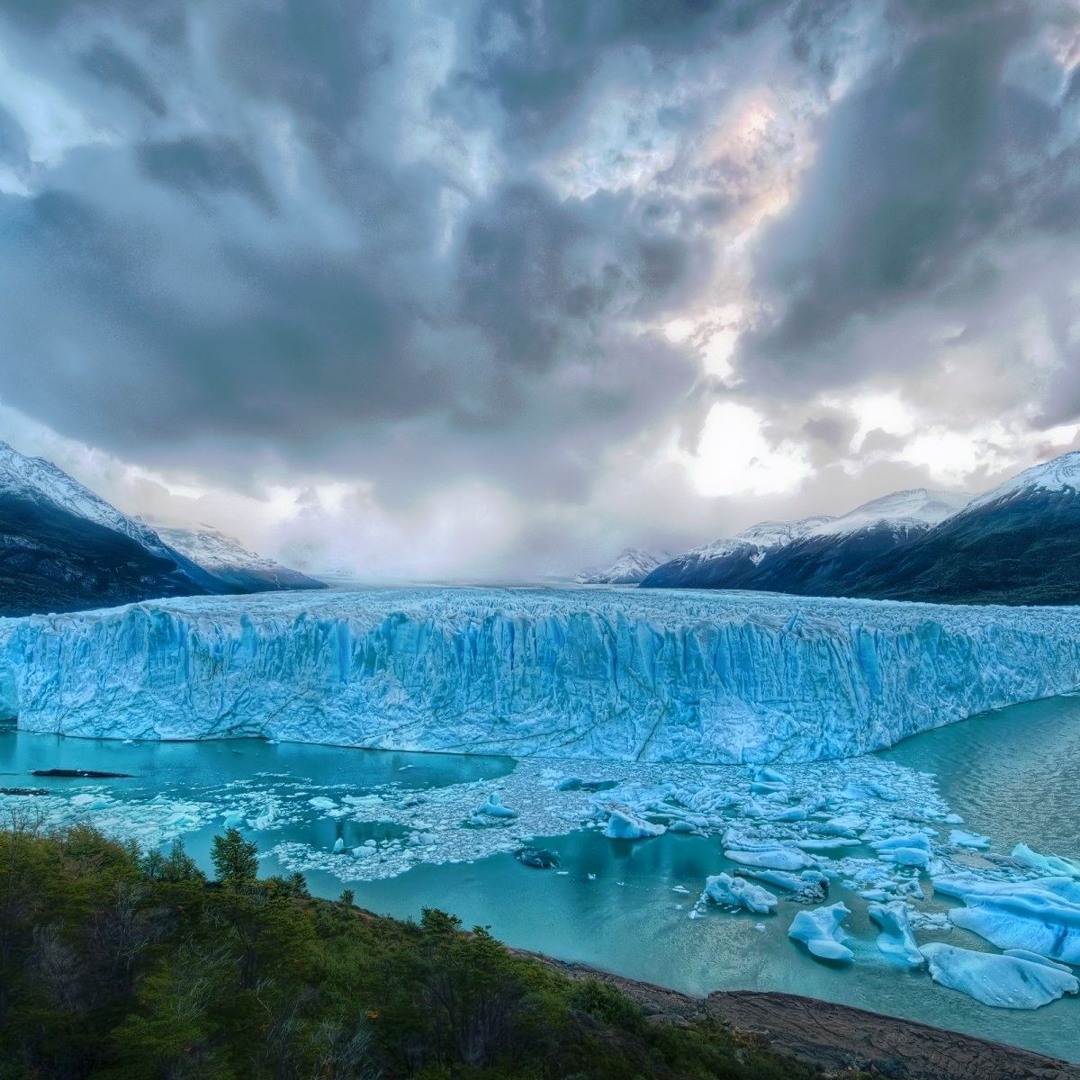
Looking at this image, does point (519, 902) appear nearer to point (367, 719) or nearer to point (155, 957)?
point (155, 957)

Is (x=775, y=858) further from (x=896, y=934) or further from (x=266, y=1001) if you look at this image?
(x=266, y=1001)

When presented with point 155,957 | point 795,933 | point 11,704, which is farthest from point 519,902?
point 11,704

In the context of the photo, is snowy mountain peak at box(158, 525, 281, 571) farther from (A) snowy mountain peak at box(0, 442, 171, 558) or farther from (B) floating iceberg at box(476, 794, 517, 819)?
(B) floating iceberg at box(476, 794, 517, 819)

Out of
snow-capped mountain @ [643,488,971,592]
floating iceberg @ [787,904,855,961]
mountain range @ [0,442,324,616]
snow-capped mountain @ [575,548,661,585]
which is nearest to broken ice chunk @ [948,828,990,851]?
floating iceberg @ [787,904,855,961]

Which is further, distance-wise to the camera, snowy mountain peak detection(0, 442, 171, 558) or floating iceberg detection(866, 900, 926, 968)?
snowy mountain peak detection(0, 442, 171, 558)

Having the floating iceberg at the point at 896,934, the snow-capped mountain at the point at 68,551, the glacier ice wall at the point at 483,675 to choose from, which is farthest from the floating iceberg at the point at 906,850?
the snow-capped mountain at the point at 68,551

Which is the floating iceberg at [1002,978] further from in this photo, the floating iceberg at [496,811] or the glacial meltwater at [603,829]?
the floating iceberg at [496,811]

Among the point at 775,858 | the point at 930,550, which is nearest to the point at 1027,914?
the point at 775,858
